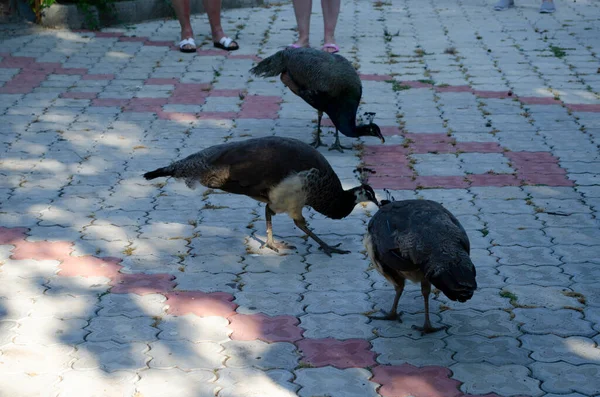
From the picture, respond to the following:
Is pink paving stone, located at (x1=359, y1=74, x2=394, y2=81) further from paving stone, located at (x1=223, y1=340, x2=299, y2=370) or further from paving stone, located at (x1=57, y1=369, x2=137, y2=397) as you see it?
paving stone, located at (x1=57, y1=369, x2=137, y2=397)

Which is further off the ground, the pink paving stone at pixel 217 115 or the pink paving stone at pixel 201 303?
the pink paving stone at pixel 201 303

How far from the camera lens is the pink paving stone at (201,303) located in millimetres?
4836

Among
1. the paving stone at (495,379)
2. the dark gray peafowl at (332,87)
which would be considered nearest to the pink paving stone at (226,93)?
the dark gray peafowl at (332,87)

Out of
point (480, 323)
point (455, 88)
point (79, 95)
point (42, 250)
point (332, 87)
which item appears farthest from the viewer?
point (455, 88)

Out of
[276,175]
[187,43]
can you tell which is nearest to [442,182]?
[276,175]

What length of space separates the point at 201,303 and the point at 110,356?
0.72m

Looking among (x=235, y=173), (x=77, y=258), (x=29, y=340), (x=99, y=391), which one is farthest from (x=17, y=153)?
(x=99, y=391)

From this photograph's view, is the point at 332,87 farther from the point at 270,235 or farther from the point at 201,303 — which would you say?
the point at 201,303

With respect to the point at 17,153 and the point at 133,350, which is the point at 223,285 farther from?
the point at 17,153

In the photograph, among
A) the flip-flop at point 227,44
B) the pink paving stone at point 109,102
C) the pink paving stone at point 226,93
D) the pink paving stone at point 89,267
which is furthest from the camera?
the flip-flop at point 227,44

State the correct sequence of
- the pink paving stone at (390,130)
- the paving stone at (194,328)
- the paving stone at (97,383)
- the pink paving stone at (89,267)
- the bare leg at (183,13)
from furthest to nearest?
the bare leg at (183,13) < the pink paving stone at (390,130) < the pink paving stone at (89,267) < the paving stone at (194,328) < the paving stone at (97,383)

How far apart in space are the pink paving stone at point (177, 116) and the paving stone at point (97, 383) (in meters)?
4.28

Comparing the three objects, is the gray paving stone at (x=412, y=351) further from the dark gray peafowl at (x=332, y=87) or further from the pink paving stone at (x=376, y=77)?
the pink paving stone at (x=376, y=77)

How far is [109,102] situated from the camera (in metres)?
8.73
